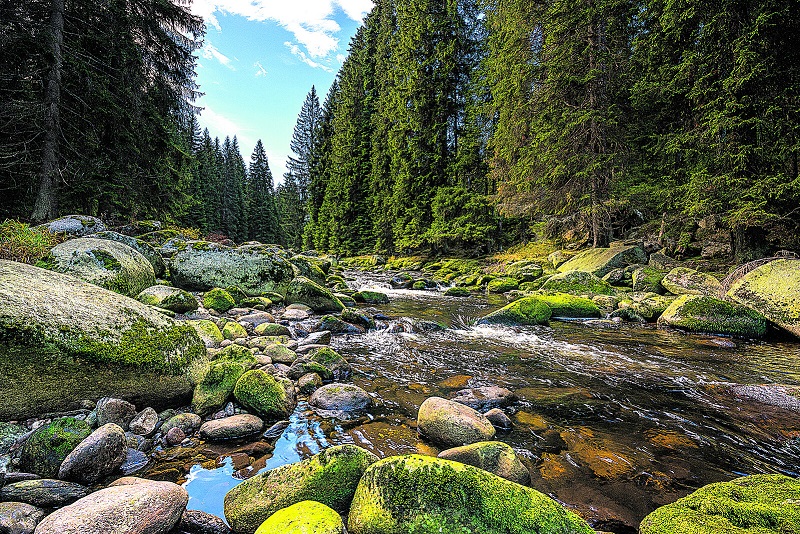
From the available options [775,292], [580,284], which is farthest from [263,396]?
[580,284]

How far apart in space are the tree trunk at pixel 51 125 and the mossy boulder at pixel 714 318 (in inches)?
605

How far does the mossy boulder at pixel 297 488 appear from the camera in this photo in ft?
6.20

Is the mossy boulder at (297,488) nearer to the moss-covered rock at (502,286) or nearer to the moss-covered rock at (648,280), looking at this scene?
the moss-covered rock at (648,280)

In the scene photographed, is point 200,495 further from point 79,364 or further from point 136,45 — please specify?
point 136,45

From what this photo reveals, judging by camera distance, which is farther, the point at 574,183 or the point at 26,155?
the point at 574,183

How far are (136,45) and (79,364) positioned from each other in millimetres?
14296

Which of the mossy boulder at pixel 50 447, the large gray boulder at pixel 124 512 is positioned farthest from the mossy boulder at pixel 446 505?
the mossy boulder at pixel 50 447

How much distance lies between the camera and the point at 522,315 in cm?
755

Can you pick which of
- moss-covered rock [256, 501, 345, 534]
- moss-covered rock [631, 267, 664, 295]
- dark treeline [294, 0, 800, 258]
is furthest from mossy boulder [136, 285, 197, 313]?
dark treeline [294, 0, 800, 258]

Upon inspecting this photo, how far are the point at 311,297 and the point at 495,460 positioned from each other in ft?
21.0

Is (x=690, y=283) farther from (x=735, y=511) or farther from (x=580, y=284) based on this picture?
(x=735, y=511)

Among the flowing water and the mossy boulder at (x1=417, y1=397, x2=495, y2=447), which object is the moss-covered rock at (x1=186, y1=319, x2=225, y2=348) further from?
the mossy boulder at (x1=417, y1=397, x2=495, y2=447)

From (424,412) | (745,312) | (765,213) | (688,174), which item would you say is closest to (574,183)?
(688,174)

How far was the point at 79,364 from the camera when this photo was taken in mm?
2584
